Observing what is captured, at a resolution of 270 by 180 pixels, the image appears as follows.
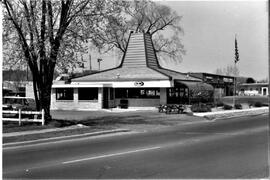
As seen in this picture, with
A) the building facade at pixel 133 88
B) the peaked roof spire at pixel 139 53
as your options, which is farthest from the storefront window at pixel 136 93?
the peaked roof spire at pixel 139 53

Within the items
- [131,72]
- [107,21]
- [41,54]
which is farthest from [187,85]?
[41,54]

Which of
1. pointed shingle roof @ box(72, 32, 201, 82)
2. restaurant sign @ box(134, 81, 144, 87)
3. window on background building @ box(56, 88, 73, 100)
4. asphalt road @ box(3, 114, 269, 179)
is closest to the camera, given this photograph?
asphalt road @ box(3, 114, 269, 179)

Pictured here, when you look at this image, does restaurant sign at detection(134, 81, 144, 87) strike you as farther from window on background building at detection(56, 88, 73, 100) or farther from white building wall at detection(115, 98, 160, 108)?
window on background building at detection(56, 88, 73, 100)

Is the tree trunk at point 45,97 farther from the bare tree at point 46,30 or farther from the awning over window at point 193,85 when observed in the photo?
the awning over window at point 193,85

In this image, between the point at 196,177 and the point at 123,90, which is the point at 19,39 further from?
the point at 123,90

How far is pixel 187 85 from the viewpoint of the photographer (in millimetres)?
38906

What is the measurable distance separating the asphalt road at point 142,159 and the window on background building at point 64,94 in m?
25.1

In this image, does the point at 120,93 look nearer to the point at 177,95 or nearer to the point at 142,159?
the point at 177,95

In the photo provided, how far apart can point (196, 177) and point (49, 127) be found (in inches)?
467

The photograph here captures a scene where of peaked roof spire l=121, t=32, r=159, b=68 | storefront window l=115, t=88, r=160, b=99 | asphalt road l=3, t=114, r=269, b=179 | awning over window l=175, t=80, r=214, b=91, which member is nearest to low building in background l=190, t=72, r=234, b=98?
awning over window l=175, t=80, r=214, b=91

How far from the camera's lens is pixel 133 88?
38562 mm

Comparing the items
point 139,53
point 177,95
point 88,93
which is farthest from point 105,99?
point 177,95

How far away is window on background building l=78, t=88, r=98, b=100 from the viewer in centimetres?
3809

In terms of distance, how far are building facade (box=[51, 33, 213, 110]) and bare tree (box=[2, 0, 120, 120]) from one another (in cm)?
1694
